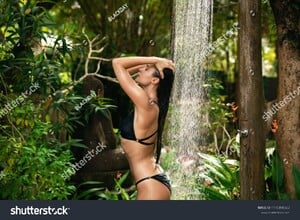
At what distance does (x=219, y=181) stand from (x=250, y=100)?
94 centimetres

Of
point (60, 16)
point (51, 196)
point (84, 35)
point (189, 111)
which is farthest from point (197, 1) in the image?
point (60, 16)

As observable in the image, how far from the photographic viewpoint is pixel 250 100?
15.9ft

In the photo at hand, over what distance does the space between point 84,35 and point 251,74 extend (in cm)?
194

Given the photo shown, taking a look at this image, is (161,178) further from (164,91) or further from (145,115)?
(164,91)

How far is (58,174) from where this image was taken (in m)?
5.16

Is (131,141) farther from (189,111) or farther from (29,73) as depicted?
(189,111)

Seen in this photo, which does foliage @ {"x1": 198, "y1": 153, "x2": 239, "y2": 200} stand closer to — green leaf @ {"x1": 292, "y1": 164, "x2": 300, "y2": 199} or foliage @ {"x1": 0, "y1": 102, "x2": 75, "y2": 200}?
green leaf @ {"x1": 292, "y1": 164, "x2": 300, "y2": 199}

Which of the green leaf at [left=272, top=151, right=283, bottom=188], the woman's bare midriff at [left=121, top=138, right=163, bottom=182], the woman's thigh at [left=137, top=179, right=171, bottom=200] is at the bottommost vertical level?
the woman's thigh at [left=137, top=179, right=171, bottom=200]

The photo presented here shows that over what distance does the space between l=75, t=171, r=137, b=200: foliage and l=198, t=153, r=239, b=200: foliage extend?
70 centimetres

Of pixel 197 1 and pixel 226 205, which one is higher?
pixel 197 1

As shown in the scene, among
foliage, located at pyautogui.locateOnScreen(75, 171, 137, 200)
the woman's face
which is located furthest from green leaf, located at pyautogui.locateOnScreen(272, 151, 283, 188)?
the woman's face

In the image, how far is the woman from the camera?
382 centimetres

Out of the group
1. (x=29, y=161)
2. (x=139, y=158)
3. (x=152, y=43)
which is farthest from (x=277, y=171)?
(x=152, y=43)

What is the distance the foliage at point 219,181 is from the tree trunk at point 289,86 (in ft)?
1.51
